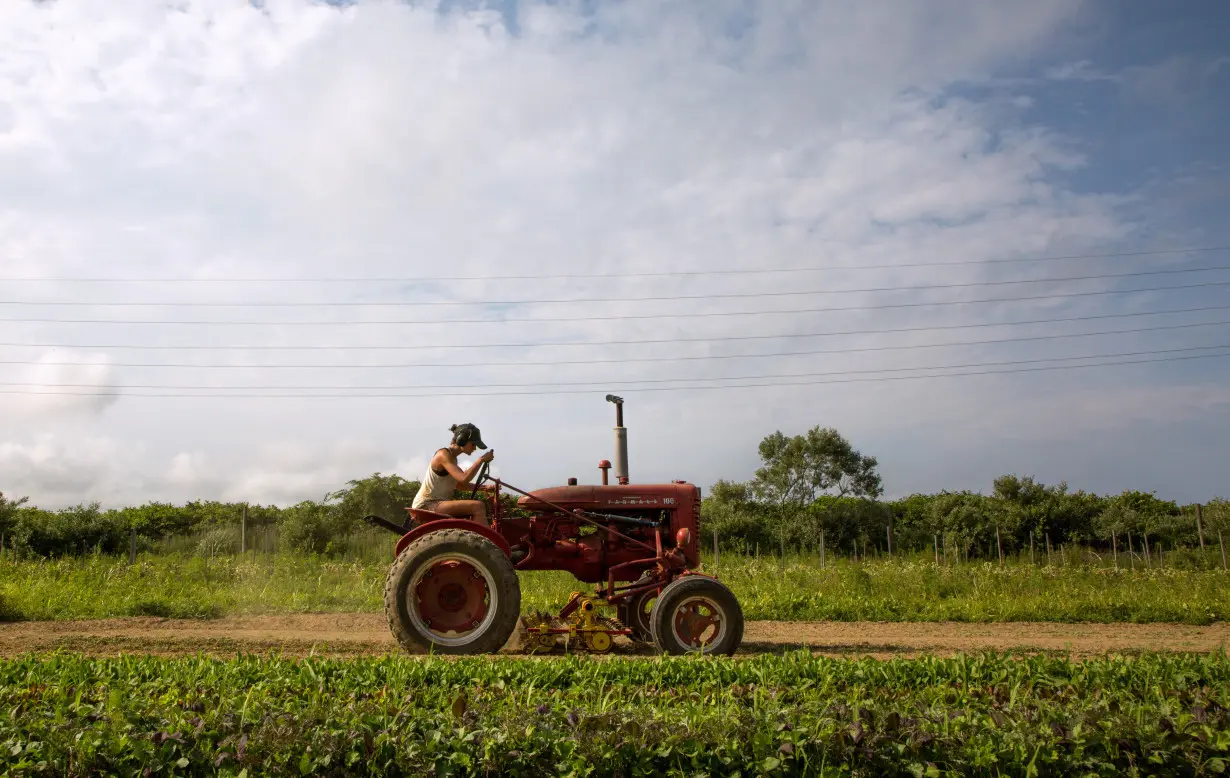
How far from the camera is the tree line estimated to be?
66.4 ft

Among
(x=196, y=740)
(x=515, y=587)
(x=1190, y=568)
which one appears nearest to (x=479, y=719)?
(x=196, y=740)

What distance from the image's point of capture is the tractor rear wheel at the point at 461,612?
25.1 ft

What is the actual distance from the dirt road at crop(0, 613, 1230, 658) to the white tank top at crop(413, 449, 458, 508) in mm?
1406

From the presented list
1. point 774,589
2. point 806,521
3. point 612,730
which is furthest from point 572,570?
point 806,521

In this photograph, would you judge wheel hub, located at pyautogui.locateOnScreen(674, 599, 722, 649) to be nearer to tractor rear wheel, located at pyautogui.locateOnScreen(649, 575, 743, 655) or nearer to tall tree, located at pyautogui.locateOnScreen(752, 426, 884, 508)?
tractor rear wheel, located at pyautogui.locateOnScreen(649, 575, 743, 655)

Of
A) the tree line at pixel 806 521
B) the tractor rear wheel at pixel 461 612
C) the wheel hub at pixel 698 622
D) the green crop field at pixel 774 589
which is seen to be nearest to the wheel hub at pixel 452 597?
the tractor rear wheel at pixel 461 612

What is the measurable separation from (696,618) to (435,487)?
8.80ft

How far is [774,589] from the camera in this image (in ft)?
44.6

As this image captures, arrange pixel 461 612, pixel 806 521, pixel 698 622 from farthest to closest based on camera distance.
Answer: pixel 806 521 < pixel 461 612 < pixel 698 622

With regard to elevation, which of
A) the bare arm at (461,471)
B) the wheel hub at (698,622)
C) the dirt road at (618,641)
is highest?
the bare arm at (461,471)

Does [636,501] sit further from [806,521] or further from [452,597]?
[806,521]

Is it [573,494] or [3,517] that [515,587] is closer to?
[573,494]

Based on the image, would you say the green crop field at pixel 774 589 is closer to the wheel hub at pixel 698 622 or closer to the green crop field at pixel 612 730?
the wheel hub at pixel 698 622

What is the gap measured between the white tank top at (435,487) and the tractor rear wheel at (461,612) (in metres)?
0.62
